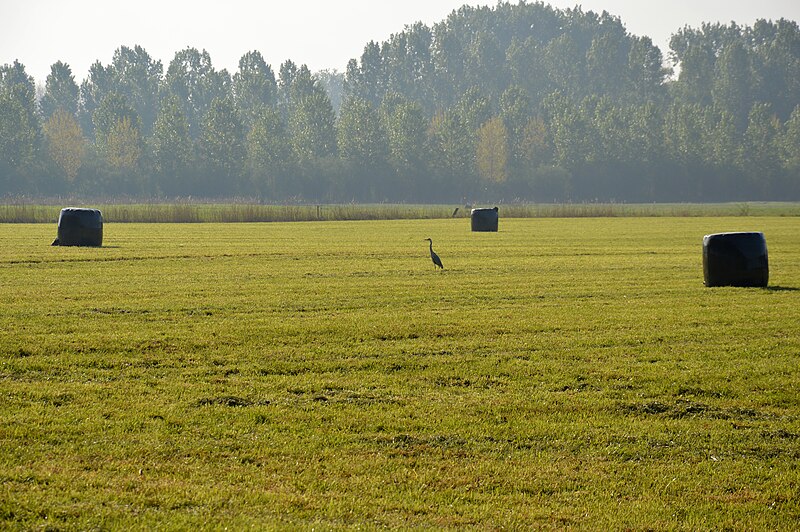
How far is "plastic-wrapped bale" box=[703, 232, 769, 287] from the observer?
19750 millimetres

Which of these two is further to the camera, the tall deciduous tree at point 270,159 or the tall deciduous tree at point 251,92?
the tall deciduous tree at point 251,92

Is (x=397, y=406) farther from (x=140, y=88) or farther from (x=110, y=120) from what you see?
(x=140, y=88)

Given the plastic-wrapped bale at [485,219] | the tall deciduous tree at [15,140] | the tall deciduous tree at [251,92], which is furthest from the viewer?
the tall deciduous tree at [251,92]

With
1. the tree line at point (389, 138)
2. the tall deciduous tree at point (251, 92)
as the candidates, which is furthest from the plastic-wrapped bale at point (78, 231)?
the tall deciduous tree at point (251, 92)

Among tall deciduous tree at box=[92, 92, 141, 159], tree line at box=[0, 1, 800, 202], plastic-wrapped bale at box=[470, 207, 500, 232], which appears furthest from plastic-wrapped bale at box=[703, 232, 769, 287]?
tall deciduous tree at box=[92, 92, 141, 159]

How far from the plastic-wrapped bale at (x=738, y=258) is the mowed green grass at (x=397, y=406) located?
557 mm

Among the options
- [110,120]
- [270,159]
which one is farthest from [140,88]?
[270,159]

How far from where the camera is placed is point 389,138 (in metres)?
136

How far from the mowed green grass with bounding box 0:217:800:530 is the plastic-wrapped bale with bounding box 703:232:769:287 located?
557 mm

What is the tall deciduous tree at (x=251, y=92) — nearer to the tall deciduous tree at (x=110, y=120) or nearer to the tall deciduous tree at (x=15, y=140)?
the tall deciduous tree at (x=110, y=120)

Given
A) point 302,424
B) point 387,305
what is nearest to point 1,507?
point 302,424

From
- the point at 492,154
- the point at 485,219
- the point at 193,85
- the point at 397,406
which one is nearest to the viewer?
the point at 397,406

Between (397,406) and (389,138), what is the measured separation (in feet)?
420

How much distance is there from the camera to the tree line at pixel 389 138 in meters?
125
